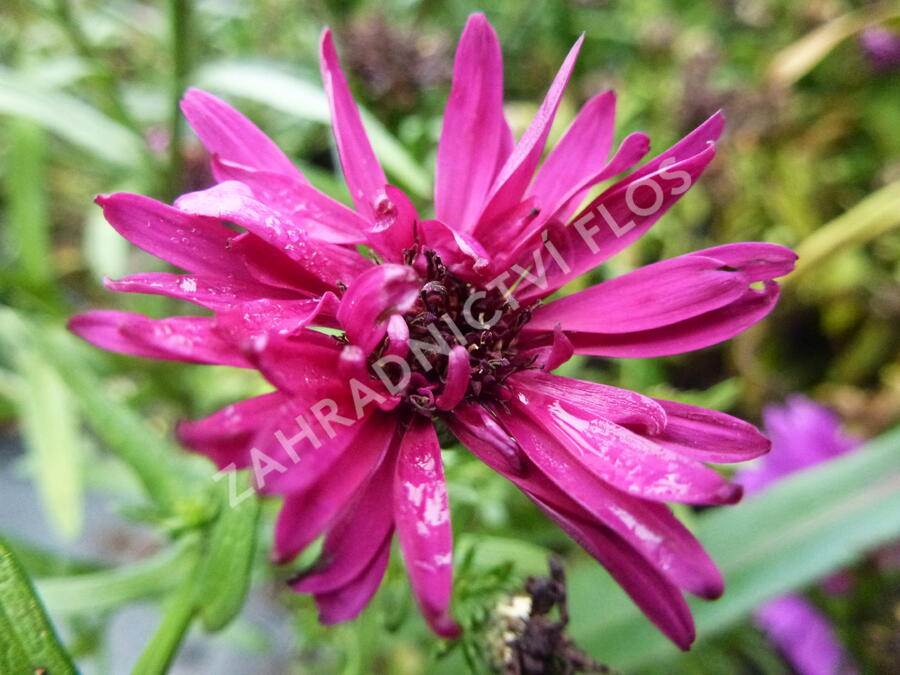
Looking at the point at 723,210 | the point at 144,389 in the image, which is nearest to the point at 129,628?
the point at 144,389

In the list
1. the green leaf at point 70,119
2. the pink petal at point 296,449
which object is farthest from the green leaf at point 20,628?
the green leaf at point 70,119

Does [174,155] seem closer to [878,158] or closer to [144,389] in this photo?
[144,389]

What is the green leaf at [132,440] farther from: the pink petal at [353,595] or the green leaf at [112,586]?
the pink petal at [353,595]

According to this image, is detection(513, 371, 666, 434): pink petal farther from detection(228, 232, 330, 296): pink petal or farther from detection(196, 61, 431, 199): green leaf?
detection(196, 61, 431, 199): green leaf

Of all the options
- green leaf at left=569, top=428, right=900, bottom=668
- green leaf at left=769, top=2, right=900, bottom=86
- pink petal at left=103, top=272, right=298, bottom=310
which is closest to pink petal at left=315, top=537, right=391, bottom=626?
Result: pink petal at left=103, top=272, right=298, bottom=310

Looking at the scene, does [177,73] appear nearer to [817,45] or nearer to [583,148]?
[583,148]

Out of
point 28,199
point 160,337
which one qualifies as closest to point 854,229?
point 160,337
